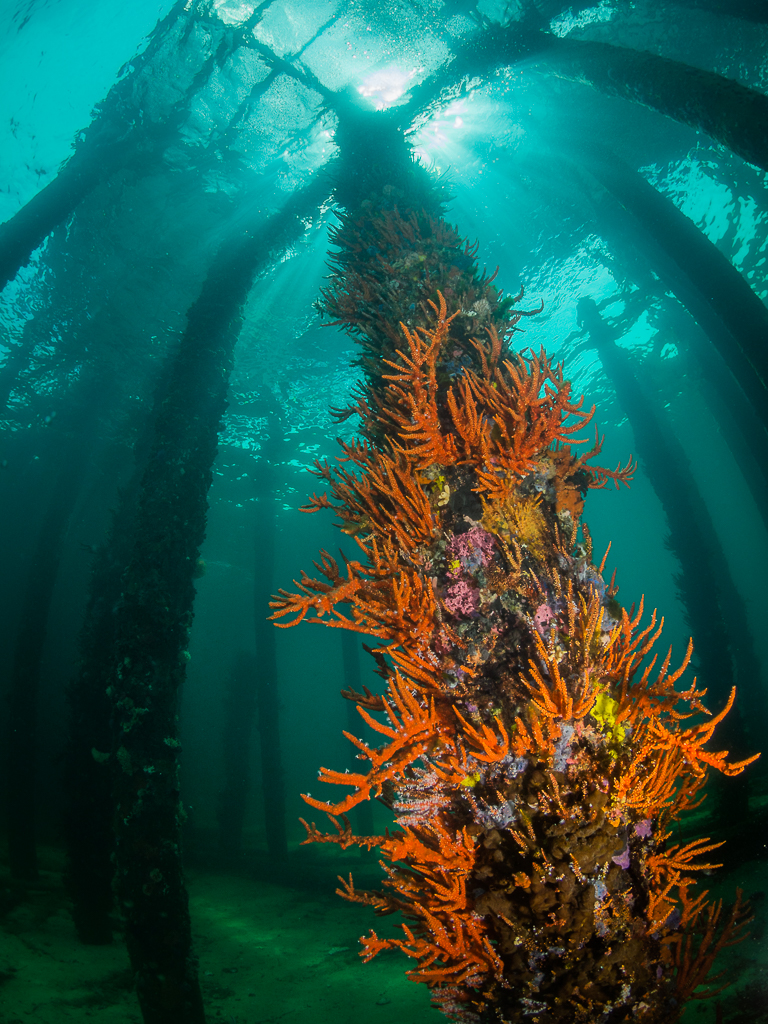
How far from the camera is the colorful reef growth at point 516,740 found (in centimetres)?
189

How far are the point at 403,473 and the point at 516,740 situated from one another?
5.01 feet

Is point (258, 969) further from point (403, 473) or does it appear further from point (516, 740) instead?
point (403, 473)

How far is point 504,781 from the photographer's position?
6.81 ft

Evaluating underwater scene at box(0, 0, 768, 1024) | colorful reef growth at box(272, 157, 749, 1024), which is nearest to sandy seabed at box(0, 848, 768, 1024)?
underwater scene at box(0, 0, 768, 1024)

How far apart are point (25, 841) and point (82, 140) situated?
50.7ft

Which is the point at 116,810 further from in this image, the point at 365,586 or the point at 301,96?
the point at 301,96

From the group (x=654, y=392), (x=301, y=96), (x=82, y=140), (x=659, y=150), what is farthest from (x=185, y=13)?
(x=654, y=392)

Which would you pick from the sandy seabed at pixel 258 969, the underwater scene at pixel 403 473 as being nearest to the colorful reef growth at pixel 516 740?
the underwater scene at pixel 403 473

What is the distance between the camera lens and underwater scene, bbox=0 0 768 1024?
2.04m

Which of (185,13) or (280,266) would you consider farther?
(280,266)

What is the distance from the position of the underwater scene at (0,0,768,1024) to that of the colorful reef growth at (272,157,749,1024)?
21 millimetres

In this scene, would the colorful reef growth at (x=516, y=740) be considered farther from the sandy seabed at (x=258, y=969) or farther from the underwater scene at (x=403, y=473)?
the sandy seabed at (x=258, y=969)

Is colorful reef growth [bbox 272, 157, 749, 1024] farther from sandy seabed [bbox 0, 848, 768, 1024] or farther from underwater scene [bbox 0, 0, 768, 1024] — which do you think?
sandy seabed [bbox 0, 848, 768, 1024]

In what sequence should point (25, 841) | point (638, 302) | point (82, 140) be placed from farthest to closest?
point (638, 302)
point (25, 841)
point (82, 140)
